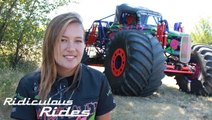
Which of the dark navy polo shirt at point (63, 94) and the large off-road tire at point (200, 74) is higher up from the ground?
the dark navy polo shirt at point (63, 94)

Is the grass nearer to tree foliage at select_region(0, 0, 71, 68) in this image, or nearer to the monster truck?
the monster truck

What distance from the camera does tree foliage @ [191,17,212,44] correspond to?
24.1m

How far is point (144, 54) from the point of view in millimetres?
6254

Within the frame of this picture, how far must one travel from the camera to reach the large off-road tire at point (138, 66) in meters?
6.25

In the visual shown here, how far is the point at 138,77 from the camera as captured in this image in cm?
628

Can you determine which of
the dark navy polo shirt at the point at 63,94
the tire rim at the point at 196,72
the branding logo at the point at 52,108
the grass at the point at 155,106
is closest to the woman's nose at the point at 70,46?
the dark navy polo shirt at the point at 63,94

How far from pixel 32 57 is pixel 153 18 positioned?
2774mm

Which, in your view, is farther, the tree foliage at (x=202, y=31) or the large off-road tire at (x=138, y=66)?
the tree foliage at (x=202, y=31)

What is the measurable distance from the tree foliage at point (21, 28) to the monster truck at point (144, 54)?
113cm

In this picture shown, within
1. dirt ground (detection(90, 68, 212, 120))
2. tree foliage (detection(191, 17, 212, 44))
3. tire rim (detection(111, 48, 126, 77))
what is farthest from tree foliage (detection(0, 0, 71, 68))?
tree foliage (detection(191, 17, 212, 44))

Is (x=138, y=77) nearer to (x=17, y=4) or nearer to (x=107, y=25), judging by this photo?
(x=107, y=25)

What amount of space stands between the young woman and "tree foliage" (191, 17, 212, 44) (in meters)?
22.8

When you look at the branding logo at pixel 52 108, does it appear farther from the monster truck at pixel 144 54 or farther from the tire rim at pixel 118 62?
the tire rim at pixel 118 62

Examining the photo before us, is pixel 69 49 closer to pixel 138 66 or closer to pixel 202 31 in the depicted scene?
pixel 138 66
